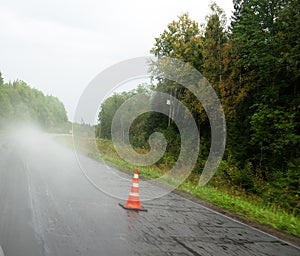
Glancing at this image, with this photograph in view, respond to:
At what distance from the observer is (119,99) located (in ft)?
102

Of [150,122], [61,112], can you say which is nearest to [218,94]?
[150,122]

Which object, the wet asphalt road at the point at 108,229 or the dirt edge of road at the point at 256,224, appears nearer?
the wet asphalt road at the point at 108,229

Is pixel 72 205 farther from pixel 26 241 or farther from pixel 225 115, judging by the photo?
pixel 225 115

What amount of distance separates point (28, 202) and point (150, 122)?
1306 inches

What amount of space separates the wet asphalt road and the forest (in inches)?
341

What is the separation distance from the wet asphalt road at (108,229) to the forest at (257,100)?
8.65m

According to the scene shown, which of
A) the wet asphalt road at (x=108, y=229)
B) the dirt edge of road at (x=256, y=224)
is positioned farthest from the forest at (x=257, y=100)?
the wet asphalt road at (x=108, y=229)

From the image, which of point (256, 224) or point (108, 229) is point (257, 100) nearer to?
point (256, 224)

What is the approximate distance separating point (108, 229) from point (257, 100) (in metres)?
20.9

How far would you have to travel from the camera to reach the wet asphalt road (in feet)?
17.7

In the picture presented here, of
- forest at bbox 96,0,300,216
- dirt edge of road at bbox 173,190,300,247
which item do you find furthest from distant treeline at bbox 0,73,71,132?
dirt edge of road at bbox 173,190,300,247

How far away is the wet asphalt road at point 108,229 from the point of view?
17.7 ft

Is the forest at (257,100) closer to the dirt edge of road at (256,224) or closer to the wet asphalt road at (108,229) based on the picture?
the dirt edge of road at (256,224)

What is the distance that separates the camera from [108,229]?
21.4ft
